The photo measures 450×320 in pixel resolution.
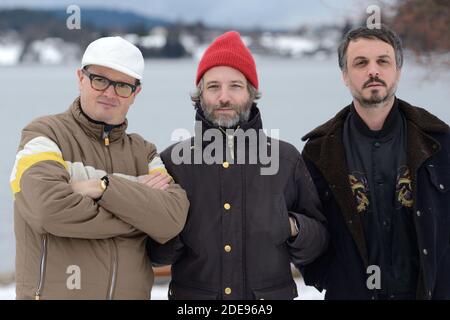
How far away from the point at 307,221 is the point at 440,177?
59 centimetres

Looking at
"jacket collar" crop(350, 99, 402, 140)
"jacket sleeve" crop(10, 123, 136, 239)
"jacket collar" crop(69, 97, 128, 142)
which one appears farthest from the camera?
"jacket collar" crop(350, 99, 402, 140)

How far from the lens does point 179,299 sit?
8.30 ft

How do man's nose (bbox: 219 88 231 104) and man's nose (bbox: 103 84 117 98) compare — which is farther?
man's nose (bbox: 219 88 231 104)

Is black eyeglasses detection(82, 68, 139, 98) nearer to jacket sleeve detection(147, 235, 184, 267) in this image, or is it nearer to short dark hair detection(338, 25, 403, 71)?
jacket sleeve detection(147, 235, 184, 267)

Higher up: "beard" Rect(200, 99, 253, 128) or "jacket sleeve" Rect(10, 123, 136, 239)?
"beard" Rect(200, 99, 253, 128)

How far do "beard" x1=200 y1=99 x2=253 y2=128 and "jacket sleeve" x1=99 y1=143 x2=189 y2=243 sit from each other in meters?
0.34

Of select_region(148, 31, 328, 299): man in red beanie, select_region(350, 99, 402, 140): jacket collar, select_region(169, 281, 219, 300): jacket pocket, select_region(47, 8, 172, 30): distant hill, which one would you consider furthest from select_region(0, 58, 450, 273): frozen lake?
select_region(47, 8, 172, 30): distant hill

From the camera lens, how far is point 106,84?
7.78 ft

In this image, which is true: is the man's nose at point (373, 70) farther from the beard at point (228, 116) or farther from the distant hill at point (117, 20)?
the distant hill at point (117, 20)

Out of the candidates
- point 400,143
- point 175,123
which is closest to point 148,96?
point 175,123

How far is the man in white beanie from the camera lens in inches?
85.5

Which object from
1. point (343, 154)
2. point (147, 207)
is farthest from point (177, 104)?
point (147, 207)

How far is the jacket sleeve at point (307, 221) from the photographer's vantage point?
2537 mm
